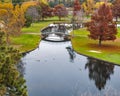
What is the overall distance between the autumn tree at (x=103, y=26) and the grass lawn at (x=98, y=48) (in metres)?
2.53

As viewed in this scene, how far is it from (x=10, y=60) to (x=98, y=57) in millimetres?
41236

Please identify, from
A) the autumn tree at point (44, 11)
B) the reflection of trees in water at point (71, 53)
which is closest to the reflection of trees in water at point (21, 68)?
the reflection of trees in water at point (71, 53)

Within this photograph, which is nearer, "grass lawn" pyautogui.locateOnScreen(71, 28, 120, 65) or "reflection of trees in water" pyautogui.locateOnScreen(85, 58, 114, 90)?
"reflection of trees in water" pyautogui.locateOnScreen(85, 58, 114, 90)

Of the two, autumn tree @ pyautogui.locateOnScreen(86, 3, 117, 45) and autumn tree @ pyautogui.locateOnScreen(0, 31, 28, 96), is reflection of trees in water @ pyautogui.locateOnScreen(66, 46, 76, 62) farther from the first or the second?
autumn tree @ pyautogui.locateOnScreen(0, 31, 28, 96)

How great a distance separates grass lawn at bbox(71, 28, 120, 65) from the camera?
69.7 metres

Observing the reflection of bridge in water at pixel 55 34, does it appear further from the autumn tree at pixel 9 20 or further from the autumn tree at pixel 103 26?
the autumn tree at pixel 9 20

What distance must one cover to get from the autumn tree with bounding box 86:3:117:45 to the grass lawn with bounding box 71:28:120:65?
8.29ft

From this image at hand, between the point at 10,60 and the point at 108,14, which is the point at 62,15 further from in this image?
the point at 10,60

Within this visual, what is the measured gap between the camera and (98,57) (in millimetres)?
69188

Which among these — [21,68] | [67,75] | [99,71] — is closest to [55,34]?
[21,68]

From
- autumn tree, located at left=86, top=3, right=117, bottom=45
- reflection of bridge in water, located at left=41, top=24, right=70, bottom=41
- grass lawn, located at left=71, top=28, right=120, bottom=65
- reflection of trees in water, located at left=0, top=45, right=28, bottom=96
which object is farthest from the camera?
A: reflection of bridge in water, located at left=41, top=24, right=70, bottom=41

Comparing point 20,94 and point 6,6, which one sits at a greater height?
point 6,6

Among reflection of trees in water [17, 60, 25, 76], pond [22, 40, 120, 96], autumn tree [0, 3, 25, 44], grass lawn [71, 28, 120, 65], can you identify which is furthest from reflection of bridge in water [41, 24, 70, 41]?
reflection of trees in water [17, 60, 25, 76]

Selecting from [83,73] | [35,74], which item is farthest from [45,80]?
[83,73]
